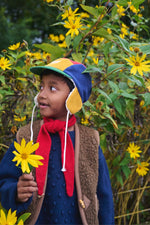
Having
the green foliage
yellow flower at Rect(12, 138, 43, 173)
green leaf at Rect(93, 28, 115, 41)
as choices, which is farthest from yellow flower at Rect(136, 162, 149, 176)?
yellow flower at Rect(12, 138, 43, 173)

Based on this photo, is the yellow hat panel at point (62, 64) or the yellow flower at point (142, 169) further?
the yellow flower at point (142, 169)

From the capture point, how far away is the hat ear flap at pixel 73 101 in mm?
1196

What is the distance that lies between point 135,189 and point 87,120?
781 millimetres

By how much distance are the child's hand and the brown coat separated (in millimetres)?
248

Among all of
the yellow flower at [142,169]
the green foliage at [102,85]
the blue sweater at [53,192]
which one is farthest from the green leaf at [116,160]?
the blue sweater at [53,192]

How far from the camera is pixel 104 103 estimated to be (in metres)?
1.42

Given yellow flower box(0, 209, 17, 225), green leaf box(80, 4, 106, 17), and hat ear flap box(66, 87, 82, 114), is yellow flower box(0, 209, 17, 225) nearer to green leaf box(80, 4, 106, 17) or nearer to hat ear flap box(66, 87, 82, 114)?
hat ear flap box(66, 87, 82, 114)

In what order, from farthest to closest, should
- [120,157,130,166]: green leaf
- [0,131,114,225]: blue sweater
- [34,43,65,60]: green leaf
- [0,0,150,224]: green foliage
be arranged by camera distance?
[120,157,130,166]: green leaf → [34,43,65,60]: green leaf → [0,0,150,224]: green foliage → [0,131,114,225]: blue sweater

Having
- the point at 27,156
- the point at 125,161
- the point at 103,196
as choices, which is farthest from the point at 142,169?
the point at 27,156

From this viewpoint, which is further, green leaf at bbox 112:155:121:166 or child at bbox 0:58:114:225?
green leaf at bbox 112:155:121:166

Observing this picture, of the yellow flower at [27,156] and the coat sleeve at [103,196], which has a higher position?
the yellow flower at [27,156]

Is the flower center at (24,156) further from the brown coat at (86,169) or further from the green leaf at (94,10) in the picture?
the green leaf at (94,10)

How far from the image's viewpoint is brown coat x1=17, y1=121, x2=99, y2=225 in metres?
1.23

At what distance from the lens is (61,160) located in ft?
4.00
